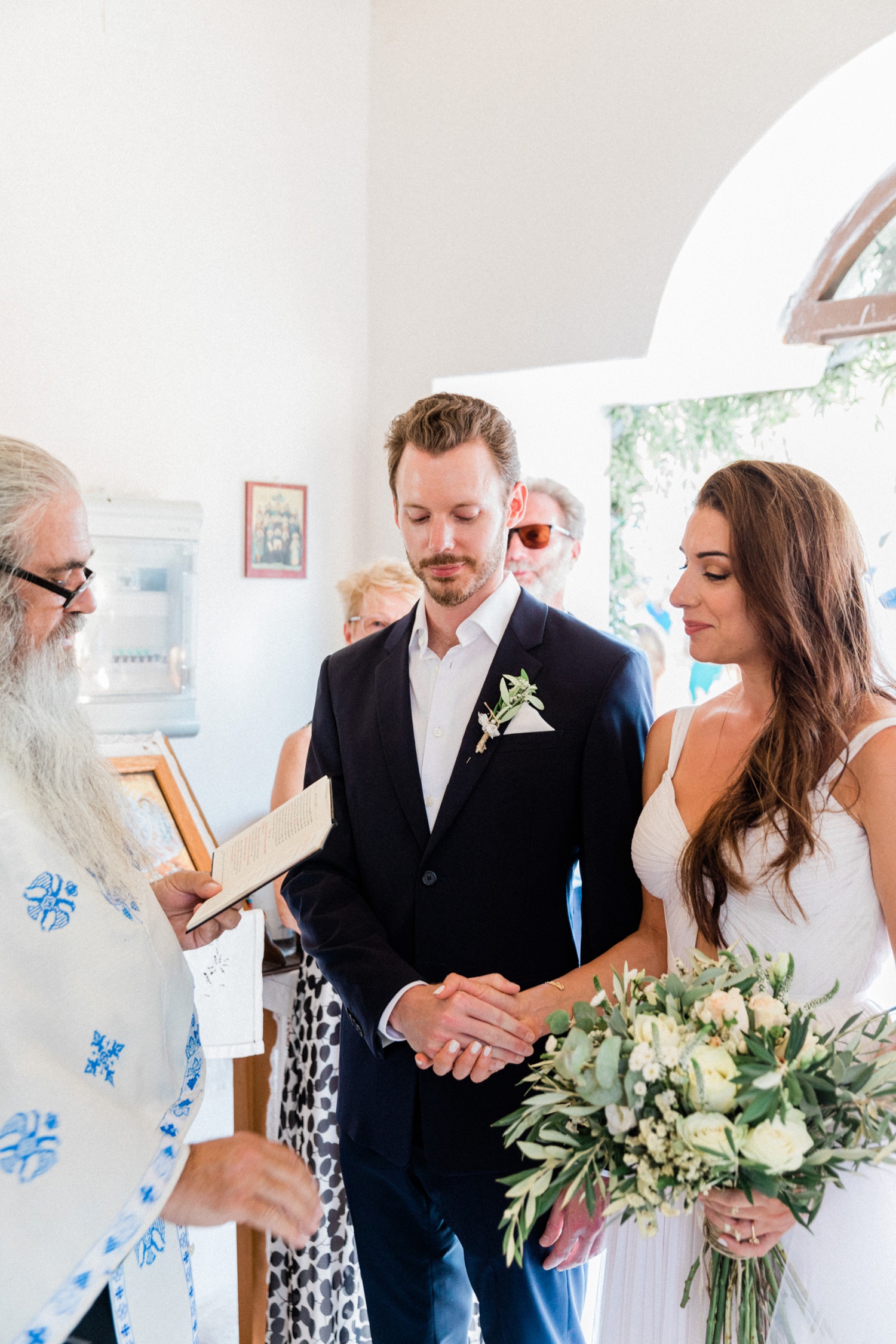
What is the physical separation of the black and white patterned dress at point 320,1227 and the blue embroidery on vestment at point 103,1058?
1.41 metres

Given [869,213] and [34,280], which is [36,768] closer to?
[34,280]

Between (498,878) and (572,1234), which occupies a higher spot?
(498,878)

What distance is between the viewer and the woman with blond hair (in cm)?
295

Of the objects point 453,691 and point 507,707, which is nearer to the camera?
point 507,707

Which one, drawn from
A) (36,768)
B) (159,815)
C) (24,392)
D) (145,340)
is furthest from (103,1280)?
(145,340)

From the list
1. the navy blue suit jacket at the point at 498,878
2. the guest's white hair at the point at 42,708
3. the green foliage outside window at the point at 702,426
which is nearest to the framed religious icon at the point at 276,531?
the green foliage outside window at the point at 702,426

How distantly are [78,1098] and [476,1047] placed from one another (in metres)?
0.71

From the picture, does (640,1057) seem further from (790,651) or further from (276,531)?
(276,531)

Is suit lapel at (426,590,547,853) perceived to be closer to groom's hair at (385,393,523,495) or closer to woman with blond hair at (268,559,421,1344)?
groom's hair at (385,393,523,495)

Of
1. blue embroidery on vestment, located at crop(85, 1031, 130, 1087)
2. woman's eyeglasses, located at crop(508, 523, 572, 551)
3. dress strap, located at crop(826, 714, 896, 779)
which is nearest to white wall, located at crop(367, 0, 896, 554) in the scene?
woman's eyeglasses, located at crop(508, 523, 572, 551)

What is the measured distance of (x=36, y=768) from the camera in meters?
1.69

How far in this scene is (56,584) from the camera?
5.57 feet

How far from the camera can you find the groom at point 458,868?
2.09 m

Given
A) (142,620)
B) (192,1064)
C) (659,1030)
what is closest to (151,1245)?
(192,1064)
